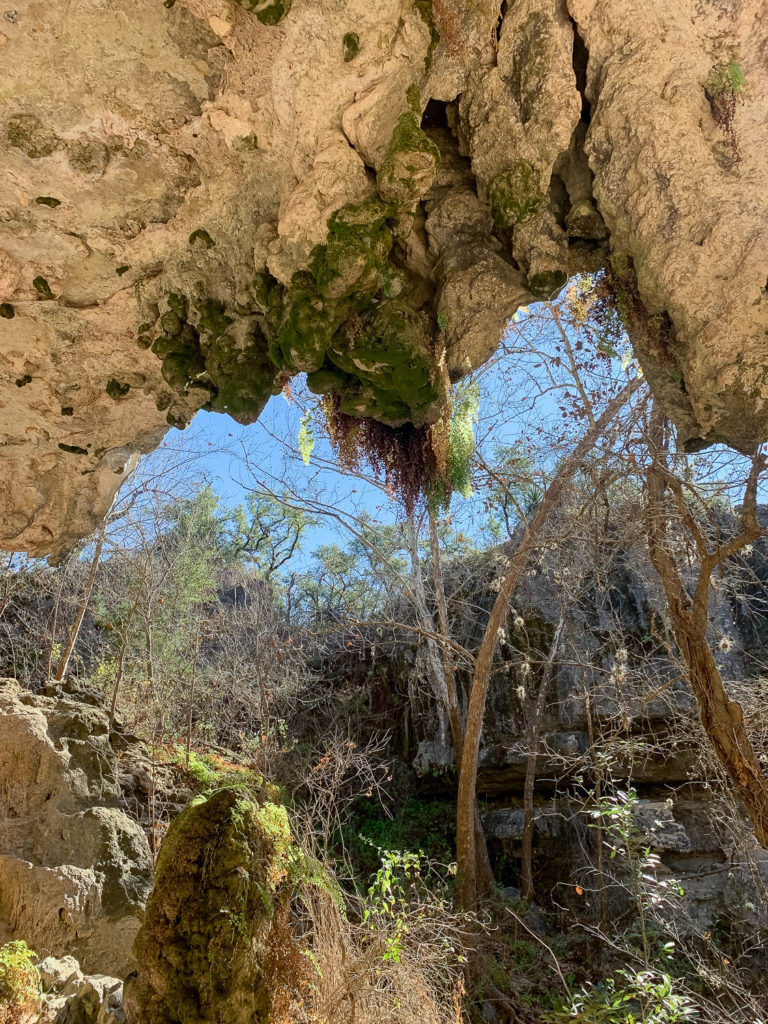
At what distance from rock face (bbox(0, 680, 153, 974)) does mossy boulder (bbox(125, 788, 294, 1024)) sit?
2.08m

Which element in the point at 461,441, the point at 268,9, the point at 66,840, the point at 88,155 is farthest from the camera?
the point at 66,840

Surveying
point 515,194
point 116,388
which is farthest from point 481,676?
point 515,194

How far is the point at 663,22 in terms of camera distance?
3.03 metres

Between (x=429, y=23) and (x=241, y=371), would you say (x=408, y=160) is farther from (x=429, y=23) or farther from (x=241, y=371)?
(x=241, y=371)

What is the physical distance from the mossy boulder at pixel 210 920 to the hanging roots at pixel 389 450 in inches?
97.2

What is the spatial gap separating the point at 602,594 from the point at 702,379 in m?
7.39

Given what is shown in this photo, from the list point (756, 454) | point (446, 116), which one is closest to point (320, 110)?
point (446, 116)

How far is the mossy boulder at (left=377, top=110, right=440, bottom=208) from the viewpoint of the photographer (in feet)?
9.96

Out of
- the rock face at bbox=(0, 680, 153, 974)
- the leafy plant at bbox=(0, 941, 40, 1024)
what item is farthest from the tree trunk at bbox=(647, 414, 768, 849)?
the leafy plant at bbox=(0, 941, 40, 1024)

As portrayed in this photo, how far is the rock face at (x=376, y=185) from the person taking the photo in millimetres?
2924

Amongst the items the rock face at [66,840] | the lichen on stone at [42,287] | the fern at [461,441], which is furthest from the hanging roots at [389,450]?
the rock face at [66,840]

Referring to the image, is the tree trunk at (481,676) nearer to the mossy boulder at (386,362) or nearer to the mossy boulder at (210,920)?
the mossy boulder at (386,362)

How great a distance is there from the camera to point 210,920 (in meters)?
2.74

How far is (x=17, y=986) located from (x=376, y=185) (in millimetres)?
4956
